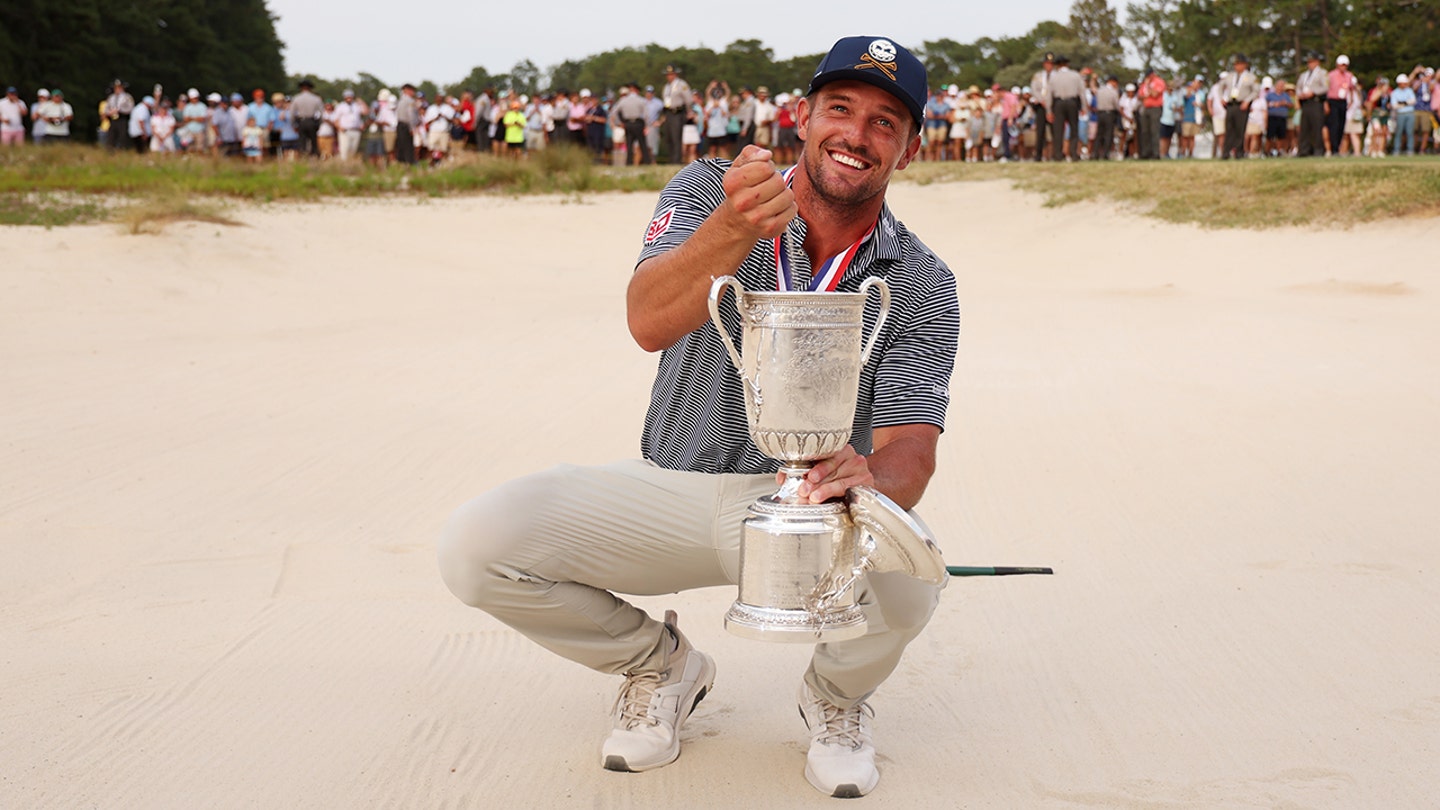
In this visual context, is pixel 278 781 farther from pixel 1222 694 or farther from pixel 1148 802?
pixel 1222 694

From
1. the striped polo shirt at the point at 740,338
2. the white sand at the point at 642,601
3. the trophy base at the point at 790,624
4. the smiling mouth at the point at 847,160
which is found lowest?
the white sand at the point at 642,601

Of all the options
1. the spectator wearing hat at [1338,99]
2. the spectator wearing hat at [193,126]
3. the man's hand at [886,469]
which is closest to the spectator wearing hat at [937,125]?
the spectator wearing hat at [1338,99]

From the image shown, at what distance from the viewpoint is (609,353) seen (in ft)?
36.5

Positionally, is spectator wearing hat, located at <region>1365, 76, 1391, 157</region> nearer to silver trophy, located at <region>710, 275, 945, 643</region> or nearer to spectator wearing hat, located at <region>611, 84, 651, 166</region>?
spectator wearing hat, located at <region>611, 84, 651, 166</region>

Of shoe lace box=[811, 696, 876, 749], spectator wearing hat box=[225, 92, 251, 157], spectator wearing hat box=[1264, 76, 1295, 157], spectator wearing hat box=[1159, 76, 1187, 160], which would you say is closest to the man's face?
shoe lace box=[811, 696, 876, 749]

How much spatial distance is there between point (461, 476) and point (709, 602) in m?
2.46

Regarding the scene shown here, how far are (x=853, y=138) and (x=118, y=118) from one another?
1164 inches

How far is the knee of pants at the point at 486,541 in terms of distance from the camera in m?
3.59

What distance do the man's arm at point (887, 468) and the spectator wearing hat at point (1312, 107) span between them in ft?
74.9

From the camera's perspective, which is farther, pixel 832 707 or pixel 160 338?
pixel 160 338

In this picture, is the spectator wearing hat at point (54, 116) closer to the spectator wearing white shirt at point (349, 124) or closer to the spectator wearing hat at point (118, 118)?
the spectator wearing hat at point (118, 118)

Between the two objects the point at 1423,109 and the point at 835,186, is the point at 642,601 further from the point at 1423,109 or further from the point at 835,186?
the point at 1423,109

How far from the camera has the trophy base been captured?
3.09 m

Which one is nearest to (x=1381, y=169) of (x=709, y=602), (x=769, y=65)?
(x=709, y=602)
